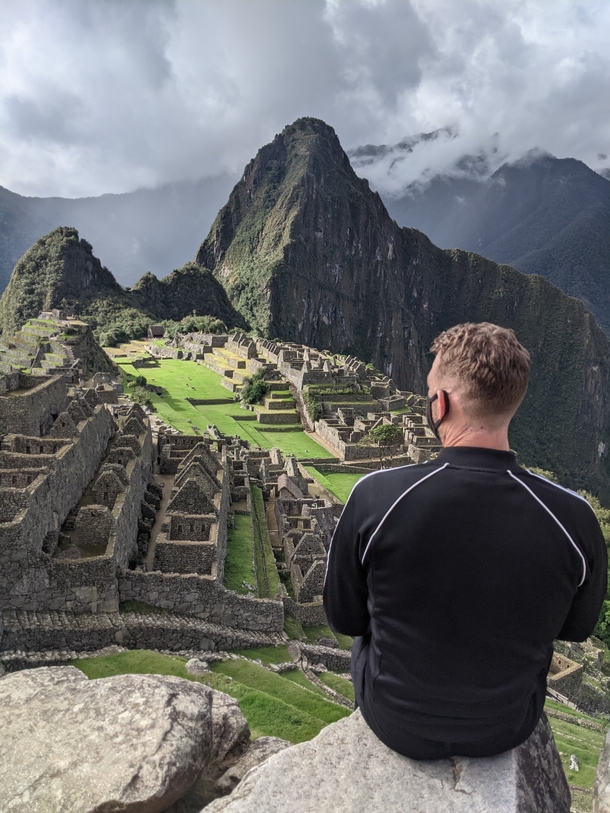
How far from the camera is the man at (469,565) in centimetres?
276

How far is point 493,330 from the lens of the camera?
288 cm

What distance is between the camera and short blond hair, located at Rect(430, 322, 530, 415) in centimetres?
276

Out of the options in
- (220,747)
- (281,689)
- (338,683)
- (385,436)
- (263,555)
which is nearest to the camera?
(220,747)

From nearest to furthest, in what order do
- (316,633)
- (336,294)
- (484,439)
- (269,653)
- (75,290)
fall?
1. (484,439)
2. (269,653)
3. (316,633)
4. (75,290)
5. (336,294)

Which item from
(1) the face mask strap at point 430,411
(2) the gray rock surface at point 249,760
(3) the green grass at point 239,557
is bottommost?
(3) the green grass at point 239,557

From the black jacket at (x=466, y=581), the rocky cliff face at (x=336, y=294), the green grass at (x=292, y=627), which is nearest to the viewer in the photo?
the black jacket at (x=466, y=581)

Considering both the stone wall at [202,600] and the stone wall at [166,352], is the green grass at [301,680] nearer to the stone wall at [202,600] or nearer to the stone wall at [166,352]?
the stone wall at [202,600]

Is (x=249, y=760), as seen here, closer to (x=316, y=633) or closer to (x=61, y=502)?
(x=61, y=502)

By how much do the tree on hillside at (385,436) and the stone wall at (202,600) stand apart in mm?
23836

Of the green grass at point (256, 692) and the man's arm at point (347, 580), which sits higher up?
the man's arm at point (347, 580)

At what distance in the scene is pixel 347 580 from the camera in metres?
3.11

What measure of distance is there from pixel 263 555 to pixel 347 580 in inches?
560

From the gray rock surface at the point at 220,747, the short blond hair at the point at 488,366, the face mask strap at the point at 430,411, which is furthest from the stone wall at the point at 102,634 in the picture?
the short blond hair at the point at 488,366

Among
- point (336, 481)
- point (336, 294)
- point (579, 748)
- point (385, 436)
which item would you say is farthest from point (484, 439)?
point (336, 294)
